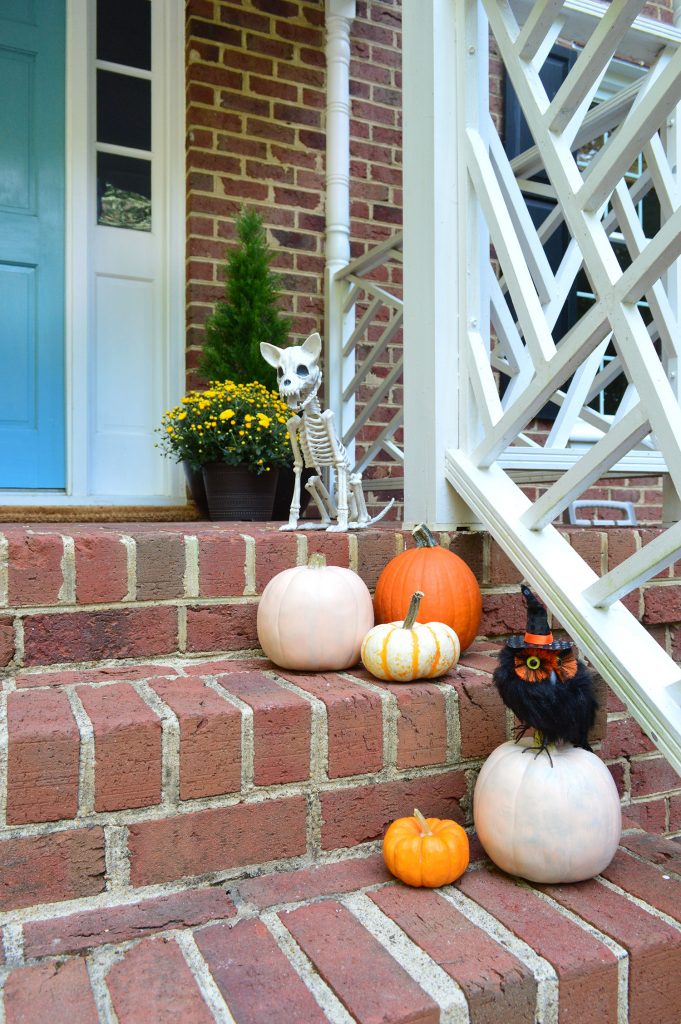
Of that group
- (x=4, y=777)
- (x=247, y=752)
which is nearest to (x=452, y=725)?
(x=247, y=752)

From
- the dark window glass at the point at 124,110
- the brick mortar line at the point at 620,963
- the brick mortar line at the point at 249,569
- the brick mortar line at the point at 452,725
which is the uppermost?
the dark window glass at the point at 124,110

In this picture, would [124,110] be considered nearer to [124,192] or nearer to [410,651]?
[124,192]

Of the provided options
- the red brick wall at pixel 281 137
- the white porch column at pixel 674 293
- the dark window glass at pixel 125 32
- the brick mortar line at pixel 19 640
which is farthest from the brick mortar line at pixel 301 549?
the dark window glass at pixel 125 32

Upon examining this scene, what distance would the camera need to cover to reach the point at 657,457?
2004 mm

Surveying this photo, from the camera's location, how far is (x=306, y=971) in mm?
938

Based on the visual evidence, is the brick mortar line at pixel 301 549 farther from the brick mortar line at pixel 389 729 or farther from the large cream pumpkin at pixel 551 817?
the large cream pumpkin at pixel 551 817

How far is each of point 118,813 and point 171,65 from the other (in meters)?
3.08

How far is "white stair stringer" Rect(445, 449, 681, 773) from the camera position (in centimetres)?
121

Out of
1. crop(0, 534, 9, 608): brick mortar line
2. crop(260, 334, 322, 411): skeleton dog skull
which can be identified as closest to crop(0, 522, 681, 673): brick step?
crop(0, 534, 9, 608): brick mortar line

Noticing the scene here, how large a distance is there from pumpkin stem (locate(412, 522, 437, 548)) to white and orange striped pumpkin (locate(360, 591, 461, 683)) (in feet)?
0.88

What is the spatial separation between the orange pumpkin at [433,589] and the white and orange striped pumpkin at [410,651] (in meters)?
0.13

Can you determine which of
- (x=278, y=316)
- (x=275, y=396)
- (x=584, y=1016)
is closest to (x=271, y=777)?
(x=584, y=1016)

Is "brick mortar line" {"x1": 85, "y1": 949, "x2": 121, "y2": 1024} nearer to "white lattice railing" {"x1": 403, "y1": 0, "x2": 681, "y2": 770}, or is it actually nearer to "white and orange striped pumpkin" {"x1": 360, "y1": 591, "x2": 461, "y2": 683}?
"white and orange striped pumpkin" {"x1": 360, "y1": 591, "x2": 461, "y2": 683}

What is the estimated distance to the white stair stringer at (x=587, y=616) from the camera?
121cm
